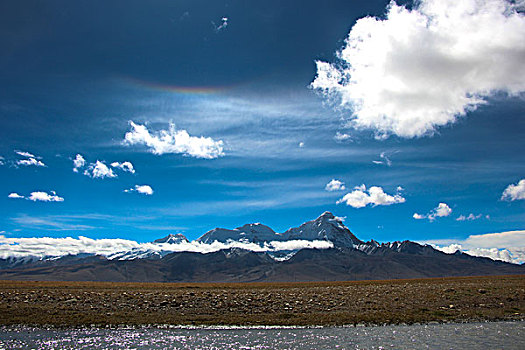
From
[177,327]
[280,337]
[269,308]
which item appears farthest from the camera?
[269,308]

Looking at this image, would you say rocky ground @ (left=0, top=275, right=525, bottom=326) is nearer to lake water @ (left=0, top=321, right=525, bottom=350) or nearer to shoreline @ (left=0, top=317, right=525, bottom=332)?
shoreline @ (left=0, top=317, right=525, bottom=332)

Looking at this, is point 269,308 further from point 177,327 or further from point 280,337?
point 280,337

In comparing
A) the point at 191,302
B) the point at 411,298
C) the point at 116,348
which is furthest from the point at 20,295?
the point at 411,298

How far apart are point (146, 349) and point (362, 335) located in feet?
51.7

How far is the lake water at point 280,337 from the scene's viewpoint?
25.6 m

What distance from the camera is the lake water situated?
25.6 m

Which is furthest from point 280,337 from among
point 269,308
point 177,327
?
point 269,308

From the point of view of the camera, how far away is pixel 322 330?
31.1m

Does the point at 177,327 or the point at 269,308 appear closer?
the point at 177,327

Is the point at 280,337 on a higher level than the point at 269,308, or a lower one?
lower

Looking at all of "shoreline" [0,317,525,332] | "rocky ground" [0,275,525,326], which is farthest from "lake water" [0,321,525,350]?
"rocky ground" [0,275,525,326]

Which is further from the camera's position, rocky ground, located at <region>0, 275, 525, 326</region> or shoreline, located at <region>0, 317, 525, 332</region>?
rocky ground, located at <region>0, 275, 525, 326</region>

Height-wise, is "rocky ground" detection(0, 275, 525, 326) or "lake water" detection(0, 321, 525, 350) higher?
"rocky ground" detection(0, 275, 525, 326)

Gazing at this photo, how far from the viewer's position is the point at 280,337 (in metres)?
28.4
